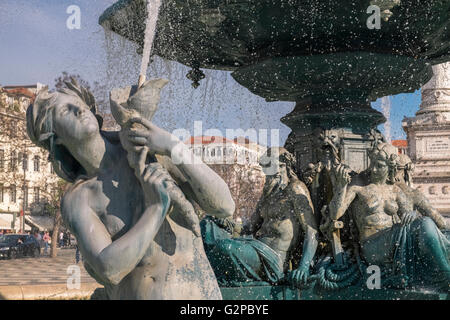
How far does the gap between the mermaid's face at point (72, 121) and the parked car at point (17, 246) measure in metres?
24.3

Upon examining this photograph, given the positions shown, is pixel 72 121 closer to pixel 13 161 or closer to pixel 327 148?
pixel 327 148

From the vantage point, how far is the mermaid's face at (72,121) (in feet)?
8.84

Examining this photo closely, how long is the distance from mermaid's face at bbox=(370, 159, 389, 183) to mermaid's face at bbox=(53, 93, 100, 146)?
3365 mm

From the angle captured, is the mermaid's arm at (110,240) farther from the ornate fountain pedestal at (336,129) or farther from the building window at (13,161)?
the building window at (13,161)

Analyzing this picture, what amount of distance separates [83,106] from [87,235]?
559 millimetres

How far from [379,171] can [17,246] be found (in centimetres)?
2279

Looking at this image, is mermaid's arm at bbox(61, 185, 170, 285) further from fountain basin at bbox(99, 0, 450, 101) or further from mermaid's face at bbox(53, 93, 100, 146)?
fountain basin at bbox(99, 0, 450, 101)

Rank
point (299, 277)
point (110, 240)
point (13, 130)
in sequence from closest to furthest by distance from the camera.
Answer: point (110, 240), point (299, 277), point (13, 130)

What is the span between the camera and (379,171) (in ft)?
18.2

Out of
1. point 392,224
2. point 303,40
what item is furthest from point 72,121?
point 392,224
